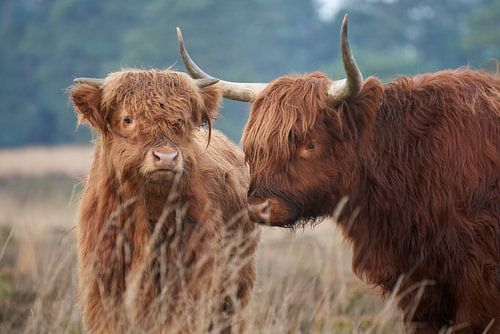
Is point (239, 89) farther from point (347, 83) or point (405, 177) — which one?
point (405, 177)

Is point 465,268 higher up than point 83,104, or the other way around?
point 83,104

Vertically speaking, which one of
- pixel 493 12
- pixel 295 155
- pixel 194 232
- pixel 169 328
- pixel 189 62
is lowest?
pixel 169 328

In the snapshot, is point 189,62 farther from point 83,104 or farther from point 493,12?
point 493,12

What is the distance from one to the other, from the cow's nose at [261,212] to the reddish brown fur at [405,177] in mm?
47

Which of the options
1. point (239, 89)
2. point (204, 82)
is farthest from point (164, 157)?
point (239, 89)

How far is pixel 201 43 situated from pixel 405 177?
31.1m

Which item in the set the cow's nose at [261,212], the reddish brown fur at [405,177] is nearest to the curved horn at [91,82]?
the reddish brown fur at [405,177]

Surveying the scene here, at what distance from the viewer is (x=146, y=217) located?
5082 millimetres

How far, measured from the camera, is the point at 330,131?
4.98 meters

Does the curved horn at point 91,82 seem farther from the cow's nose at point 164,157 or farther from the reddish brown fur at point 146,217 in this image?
the cow's nose at point 164,157

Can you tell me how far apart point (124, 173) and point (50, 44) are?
33.4 m

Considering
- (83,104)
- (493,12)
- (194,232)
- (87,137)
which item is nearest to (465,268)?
(194,232)

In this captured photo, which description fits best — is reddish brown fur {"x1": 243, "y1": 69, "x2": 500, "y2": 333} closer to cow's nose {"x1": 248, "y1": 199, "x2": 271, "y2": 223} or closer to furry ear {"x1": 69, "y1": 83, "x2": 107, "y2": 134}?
cow's nose {"x1": 248, "y1": 199, "x2": 271, "y2": 223}

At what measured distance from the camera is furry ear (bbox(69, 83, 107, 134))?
514 centimetres
